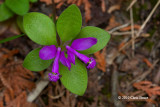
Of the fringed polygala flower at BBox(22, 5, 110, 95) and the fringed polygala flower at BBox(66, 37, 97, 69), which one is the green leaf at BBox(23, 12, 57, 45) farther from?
the fringed polygala flower at BBox(66, 37, 97, 69)

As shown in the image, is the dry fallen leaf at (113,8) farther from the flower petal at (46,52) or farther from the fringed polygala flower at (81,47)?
the flower petal at (46,52)

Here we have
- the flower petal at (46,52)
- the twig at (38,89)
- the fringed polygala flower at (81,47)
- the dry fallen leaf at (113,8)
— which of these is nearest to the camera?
the flower petal at (46,52)

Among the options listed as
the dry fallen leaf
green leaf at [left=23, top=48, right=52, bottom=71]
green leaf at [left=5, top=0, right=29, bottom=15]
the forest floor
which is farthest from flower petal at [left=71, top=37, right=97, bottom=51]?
the dry fallen leaf

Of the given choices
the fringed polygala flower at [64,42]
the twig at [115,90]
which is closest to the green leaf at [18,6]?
the fringed polygala flower at [64,42]

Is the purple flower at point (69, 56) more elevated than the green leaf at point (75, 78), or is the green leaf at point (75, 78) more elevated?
the purple flower at point (69, 56)

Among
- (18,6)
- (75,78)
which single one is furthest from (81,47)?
(18,6)

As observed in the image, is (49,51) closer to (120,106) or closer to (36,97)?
(36,97)

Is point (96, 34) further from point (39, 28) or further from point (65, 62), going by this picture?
point (39, 28)
